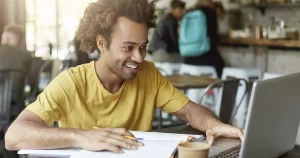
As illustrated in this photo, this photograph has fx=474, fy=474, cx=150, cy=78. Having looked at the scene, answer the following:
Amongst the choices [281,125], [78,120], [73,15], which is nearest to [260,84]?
[281,125]

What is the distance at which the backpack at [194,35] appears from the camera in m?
5.32

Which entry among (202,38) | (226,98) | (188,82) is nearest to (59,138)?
(226,98)

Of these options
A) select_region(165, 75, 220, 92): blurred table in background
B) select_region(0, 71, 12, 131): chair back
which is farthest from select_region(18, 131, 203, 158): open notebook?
select_region(0, 71, 12, 131): chair back

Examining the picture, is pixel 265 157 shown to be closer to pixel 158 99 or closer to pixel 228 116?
pixel 158 99

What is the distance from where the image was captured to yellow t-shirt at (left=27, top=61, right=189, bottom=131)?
179 centimetres

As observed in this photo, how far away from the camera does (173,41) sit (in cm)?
585

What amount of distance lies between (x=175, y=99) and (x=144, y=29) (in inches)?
15.5

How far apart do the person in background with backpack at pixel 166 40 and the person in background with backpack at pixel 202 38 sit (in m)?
0.27

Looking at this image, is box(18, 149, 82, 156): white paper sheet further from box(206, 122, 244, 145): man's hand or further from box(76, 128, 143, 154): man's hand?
box(206, 122, 244, 145): man's hand

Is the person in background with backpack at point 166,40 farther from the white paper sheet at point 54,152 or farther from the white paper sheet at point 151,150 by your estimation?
the white paper sheet at point 54,152

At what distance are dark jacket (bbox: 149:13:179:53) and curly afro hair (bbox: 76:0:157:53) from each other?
379 centimetres

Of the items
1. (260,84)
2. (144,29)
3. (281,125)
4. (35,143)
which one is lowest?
(35,143)

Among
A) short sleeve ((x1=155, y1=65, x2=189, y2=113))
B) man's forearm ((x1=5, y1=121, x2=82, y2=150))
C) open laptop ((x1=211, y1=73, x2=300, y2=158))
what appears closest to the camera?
open laptop ((x1=211, y1=73, x2=300, y2=158))

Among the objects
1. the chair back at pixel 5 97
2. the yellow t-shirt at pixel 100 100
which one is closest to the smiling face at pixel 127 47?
the yellow t-shirt at pixel 100 100
